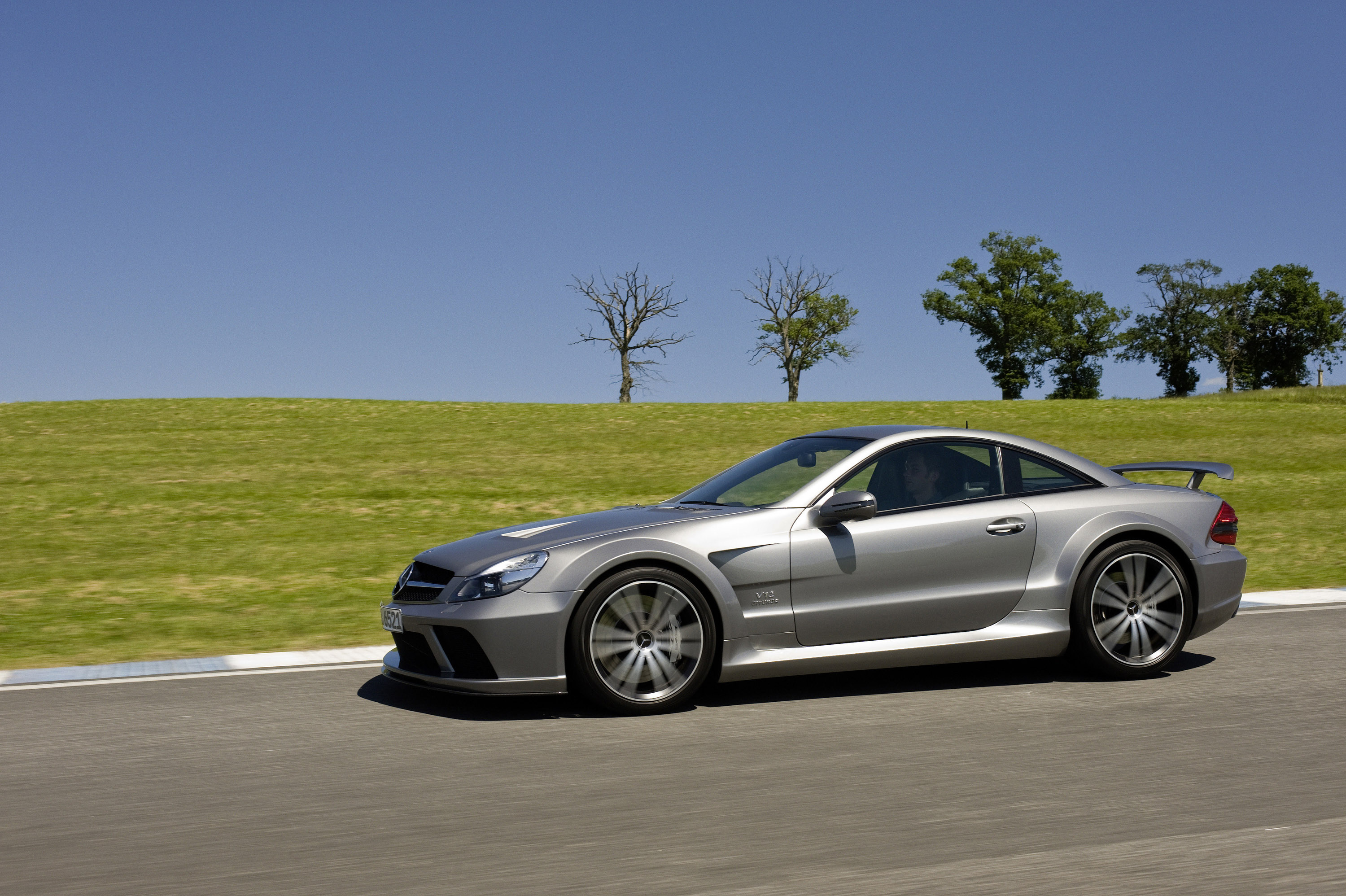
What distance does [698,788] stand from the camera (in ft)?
16.1

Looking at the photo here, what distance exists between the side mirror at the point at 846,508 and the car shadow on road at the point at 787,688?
885 millimetres

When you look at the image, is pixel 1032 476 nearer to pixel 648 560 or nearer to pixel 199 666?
pixel 648 560

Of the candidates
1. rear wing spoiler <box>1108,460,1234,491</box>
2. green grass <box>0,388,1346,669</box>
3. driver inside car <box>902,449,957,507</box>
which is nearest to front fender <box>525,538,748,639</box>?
driver inside car <box>902,449,957,507</box>

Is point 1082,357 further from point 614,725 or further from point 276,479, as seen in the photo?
point 614,725

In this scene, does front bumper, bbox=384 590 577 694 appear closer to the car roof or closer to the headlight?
the headlight

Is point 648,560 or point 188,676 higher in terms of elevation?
point 648,560

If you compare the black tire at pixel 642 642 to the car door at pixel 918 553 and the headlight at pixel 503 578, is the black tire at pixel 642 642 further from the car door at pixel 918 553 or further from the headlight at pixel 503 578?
the car door at pixel 918 553

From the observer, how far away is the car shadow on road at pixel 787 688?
6.44m

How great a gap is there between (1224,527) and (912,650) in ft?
7.13

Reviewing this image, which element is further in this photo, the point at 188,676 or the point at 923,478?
the point at 188,676

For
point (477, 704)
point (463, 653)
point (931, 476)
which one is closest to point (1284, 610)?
point (931, 476)

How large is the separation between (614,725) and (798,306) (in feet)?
267

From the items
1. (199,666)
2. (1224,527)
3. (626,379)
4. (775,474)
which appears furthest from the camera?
(626,379)

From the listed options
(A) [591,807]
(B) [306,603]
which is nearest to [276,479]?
(B) [306,603]
